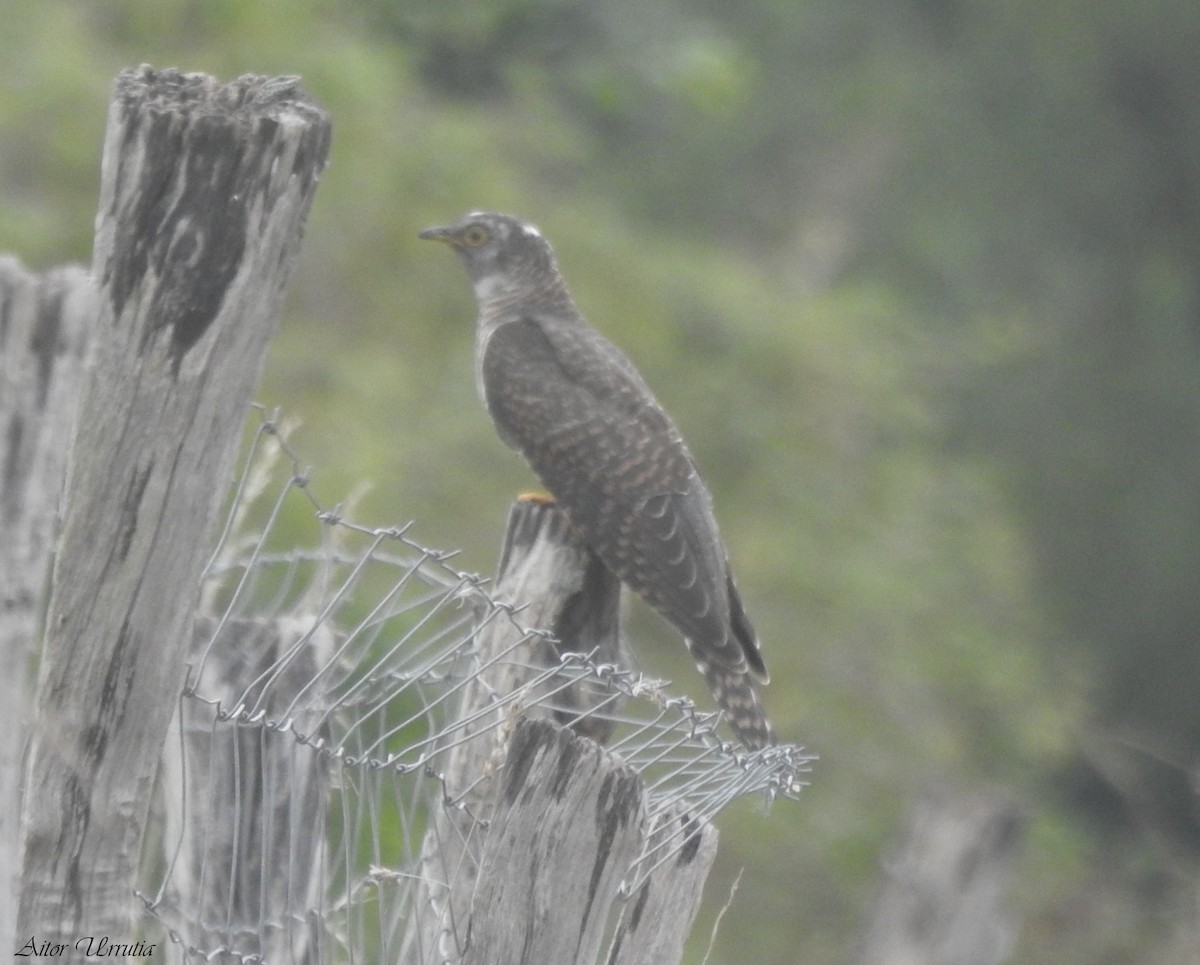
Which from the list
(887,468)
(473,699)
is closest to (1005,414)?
(887,468)

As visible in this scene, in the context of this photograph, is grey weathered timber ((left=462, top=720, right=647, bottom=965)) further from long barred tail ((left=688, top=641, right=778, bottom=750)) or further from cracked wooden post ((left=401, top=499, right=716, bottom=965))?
long barred tail ((left=688, top=641, right=778, bottom=750))

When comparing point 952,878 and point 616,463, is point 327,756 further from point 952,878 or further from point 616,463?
point 616,463

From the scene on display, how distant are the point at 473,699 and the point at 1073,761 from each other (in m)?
15.8

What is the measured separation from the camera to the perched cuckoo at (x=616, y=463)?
4.51 meters

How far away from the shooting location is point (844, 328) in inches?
549

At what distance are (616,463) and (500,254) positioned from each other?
1.10 meters

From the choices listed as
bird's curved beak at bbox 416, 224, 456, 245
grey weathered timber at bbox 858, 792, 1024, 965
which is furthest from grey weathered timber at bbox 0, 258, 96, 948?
bird's curved beak at bbox 416, 224, 456, 245

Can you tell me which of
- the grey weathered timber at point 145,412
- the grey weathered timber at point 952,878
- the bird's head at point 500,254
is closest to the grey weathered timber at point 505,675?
the grey weathered timber at point 145,412

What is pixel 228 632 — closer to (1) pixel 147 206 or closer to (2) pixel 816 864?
(1) pixel 147 206

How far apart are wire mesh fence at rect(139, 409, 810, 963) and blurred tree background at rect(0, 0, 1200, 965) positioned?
2882mm

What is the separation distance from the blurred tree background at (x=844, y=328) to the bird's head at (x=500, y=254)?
219 centimetres

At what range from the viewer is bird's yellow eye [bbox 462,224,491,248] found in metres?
5.75

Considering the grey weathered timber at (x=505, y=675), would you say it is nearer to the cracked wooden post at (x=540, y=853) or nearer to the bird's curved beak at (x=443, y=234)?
the cracked wooden post at (x=540, y=853)

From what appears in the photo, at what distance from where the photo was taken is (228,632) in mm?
3014
